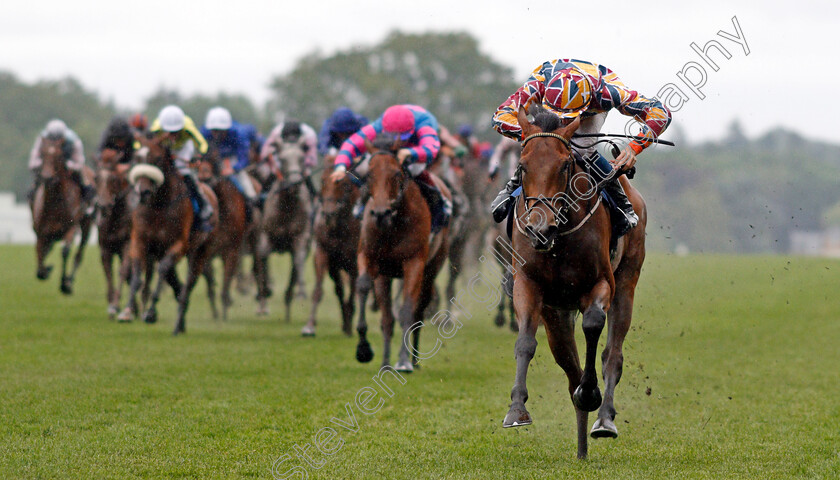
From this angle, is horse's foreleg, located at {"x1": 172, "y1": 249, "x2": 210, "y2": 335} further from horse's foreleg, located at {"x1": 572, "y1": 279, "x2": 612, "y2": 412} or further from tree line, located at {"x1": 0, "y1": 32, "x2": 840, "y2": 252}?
tree line, located at {"x1": 0, "y1": 32, "x2": 840, "y2": 252}

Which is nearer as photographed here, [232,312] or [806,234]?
[232,312]

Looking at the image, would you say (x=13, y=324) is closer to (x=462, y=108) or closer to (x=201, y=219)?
(x=201, y=219)

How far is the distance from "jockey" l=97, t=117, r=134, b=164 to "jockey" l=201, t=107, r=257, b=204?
3.28ft

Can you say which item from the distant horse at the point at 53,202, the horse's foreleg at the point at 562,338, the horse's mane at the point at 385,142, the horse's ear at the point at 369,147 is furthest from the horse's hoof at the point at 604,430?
the distant horse at the point at 53,202

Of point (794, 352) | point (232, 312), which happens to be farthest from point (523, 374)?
point (232, 312)

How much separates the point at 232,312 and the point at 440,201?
7107 mm

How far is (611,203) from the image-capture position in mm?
6324

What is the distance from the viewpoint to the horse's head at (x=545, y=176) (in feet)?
18.1

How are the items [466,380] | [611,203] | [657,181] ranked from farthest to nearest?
1. [657,181]
2. [466,380]
3. [611,203]

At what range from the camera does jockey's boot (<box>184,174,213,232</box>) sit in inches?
497

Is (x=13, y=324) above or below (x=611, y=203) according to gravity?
below

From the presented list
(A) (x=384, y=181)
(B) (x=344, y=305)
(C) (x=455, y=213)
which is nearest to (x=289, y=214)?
(B) (x=344, y=305)

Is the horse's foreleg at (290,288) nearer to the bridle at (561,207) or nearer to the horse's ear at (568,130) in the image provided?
the bridle at (561,207)

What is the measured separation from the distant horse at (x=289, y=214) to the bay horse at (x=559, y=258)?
815cm
